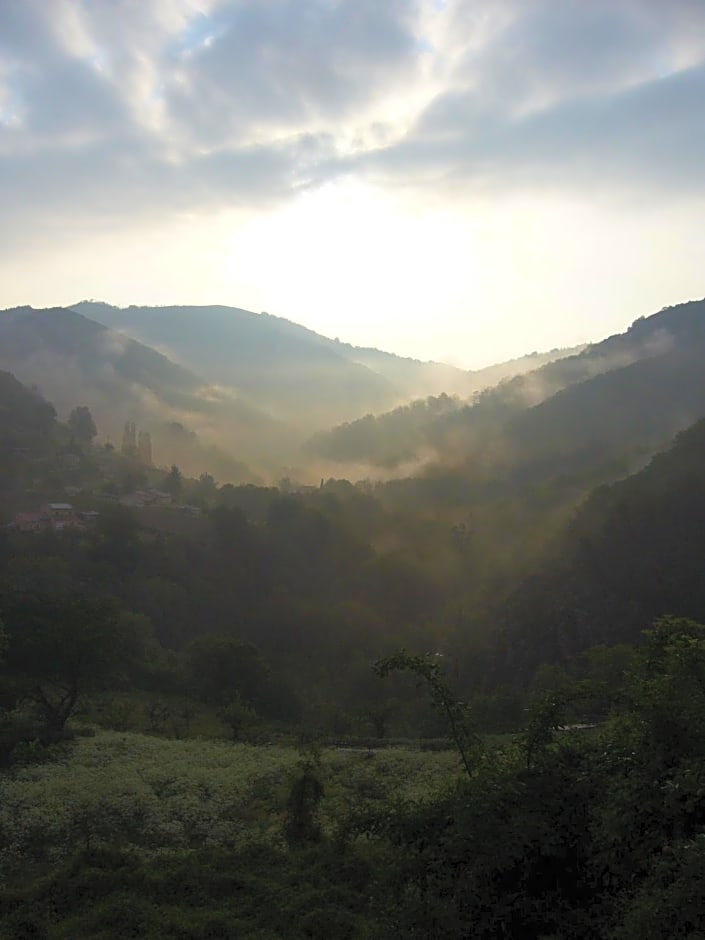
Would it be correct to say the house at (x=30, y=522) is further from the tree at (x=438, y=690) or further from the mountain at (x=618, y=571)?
the tree at (x=438, y=690)

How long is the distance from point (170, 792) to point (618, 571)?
142 ft

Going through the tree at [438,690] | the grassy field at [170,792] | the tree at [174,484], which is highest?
the tree at [174,484]

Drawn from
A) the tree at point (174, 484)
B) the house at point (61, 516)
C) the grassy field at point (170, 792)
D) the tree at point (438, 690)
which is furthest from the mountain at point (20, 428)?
the tree at point (438, 690)

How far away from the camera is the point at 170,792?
21047mm

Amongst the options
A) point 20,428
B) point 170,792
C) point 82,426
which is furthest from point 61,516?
point 170,792

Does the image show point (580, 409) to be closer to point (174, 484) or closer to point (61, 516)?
point (174, 484)

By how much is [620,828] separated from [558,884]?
176 centimetres

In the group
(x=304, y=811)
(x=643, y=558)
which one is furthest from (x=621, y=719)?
(x=643, y=558)

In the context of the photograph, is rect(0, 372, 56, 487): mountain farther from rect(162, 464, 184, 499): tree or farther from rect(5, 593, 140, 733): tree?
rect(5, 593, 140, 733): tree

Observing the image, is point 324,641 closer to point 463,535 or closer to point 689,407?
point 463,535

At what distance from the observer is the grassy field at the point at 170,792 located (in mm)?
17703

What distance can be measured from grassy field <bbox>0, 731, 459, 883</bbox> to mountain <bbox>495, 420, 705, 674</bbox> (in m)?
29.5

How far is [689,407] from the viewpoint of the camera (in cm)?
10194

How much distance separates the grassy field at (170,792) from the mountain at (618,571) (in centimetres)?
2949
